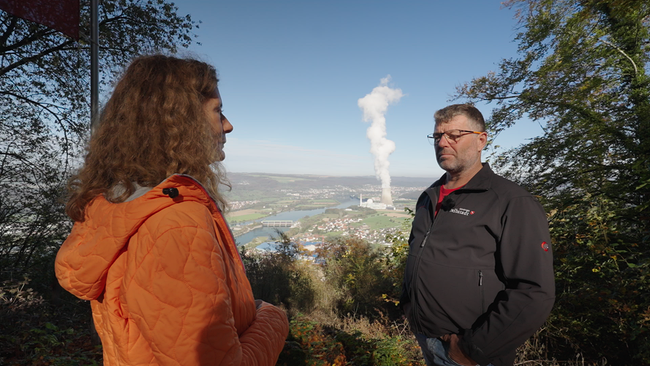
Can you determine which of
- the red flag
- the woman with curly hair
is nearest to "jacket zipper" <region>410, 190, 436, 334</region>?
the woman with curly hair

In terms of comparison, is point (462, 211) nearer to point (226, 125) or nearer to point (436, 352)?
point (436, 352)

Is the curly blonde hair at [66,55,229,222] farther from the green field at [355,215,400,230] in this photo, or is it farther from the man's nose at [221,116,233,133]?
the green field at [355,215,400,230]

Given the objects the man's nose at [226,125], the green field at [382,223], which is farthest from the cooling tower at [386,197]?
the man's nose at [226,125]

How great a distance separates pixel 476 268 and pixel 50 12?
159 inches

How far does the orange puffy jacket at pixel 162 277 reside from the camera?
0.71m

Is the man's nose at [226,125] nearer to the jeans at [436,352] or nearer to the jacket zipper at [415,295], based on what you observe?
the jacket zipper at [415,295]

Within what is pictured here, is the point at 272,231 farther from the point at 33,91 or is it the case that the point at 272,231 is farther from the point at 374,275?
the point at 33,91

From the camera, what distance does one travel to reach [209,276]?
73 cm

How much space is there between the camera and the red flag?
8.39ft

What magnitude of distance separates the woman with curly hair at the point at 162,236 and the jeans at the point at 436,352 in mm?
1343

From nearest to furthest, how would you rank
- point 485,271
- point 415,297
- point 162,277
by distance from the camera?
point 162,277
point 485,271
point 415,297

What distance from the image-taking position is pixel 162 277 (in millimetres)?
703

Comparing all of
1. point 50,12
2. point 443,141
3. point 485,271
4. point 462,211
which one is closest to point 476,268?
point 485,271

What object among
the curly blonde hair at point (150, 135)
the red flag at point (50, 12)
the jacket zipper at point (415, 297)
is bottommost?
the jacket zipper at point (415, 297)
